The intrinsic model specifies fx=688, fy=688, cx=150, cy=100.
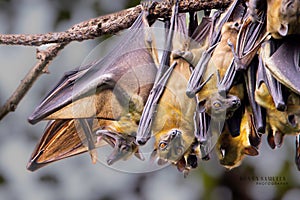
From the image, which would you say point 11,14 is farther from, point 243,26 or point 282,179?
point 243,26

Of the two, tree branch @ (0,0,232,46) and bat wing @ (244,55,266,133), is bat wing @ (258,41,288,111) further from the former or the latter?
tree branch @ (0,0,232,46)

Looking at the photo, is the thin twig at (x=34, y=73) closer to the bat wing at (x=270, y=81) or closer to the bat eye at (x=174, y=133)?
the bat eye at (x=174, y=133)

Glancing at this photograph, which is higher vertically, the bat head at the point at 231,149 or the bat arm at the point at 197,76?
the bat arm at the point at 197,76

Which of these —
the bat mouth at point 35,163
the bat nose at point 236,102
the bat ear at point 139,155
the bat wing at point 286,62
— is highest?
the bat wing at point 286,62

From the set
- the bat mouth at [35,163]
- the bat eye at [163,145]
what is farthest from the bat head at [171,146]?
the bat mouth at [35,163]

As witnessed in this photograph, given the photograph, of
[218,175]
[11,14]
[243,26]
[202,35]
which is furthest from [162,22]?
[11,14]

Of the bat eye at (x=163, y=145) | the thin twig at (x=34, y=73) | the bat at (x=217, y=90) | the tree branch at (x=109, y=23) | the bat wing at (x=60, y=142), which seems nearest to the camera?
the bat at (x=217, y=90)

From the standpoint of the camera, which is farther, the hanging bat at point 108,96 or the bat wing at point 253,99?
the hanging bat at point 108,96
